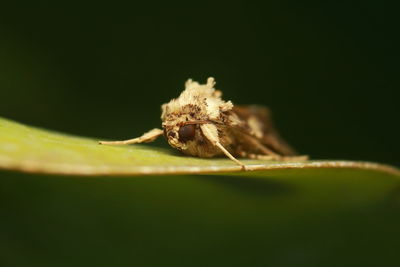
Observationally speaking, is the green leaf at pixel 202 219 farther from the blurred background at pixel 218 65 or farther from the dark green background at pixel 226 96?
the blurred background at pixel 218 65

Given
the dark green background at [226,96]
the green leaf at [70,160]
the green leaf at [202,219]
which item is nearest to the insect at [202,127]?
the green leaf at [202,219]

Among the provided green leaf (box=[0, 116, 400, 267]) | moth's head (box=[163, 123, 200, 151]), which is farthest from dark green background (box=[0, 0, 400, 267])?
moth's head (box=[163, 123, 200, 151])

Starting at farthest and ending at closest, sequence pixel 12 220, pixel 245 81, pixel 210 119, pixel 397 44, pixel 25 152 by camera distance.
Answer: pixel 245 81 < pixel 397 44 < pixel 210 119 < pixel 12 220 < pixel 25 152

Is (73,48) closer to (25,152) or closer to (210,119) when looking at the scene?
(210,119)

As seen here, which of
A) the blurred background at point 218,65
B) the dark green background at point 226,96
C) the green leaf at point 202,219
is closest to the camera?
the green leaf at point 202,219

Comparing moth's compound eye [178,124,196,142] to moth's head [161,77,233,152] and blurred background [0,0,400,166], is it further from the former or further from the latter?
blurred background [0,0,400,166]

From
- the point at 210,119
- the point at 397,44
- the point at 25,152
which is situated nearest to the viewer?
the point at 25,152

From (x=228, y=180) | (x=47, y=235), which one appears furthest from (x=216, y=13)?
(x=47, y=235)
